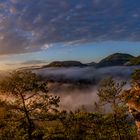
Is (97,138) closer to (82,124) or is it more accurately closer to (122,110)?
(82,124)

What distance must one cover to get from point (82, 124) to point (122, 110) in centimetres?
2301

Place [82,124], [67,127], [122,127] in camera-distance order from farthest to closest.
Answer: [122,127], [82,124], [67,127]

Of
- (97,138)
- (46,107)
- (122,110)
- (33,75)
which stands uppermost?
(33,75)

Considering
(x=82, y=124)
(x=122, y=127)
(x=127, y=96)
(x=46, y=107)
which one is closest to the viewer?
(x=46, y=107)

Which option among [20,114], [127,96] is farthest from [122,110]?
[20,114]

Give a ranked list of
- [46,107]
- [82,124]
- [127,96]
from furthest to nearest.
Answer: [82,124]
[127,96]
[46,107]

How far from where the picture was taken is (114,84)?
93.8 meters

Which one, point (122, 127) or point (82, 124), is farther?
point (122, 127)

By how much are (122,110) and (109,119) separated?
3044cm

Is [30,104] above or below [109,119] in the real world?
above

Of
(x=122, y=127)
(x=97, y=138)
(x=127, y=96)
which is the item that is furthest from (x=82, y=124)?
(x=127, y=96)

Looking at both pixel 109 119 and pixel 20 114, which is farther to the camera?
pixel 109 119

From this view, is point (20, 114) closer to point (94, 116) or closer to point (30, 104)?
point (30, 104)

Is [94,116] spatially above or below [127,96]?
below
